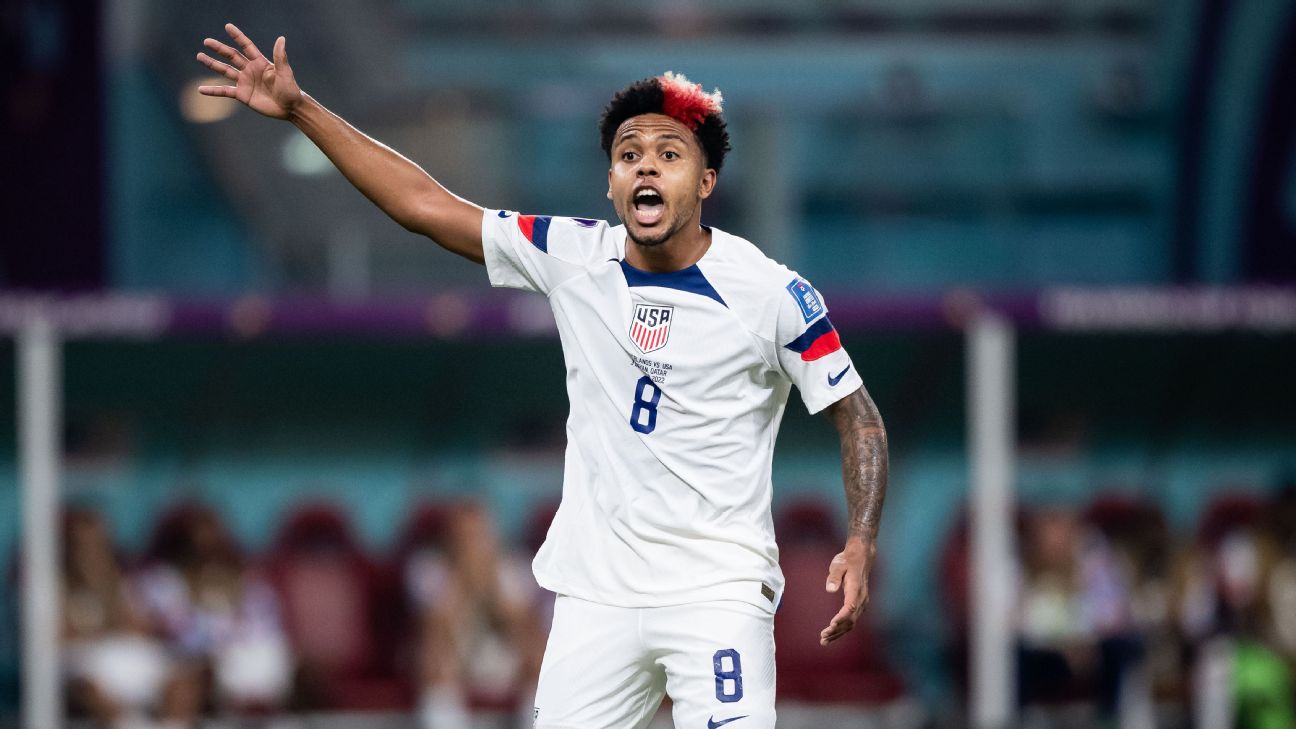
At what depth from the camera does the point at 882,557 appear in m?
11.0

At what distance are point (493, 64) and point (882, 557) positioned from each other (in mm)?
4217

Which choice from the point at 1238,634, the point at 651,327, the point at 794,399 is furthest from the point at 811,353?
the point at 794,399

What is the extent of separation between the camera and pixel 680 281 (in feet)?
14.8

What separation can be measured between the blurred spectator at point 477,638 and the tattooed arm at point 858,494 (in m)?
5.18

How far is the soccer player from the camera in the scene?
4.39 m

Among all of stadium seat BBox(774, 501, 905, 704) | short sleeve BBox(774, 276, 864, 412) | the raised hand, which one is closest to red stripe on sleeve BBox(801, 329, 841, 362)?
short sleeve BBox(774, 276, 864, 412)

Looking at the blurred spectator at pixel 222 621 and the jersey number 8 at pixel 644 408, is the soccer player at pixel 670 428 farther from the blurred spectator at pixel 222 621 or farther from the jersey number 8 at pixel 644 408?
the blurred spectator at pixel 222 621

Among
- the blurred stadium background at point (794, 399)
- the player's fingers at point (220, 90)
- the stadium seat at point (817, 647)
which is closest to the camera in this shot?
the player's fingers at point (220, 90)

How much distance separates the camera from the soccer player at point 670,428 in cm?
439

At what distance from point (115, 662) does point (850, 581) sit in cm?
607

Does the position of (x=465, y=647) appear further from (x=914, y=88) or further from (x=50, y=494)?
(x=914, y=88)

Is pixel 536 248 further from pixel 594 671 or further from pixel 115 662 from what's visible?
pixel 115 662

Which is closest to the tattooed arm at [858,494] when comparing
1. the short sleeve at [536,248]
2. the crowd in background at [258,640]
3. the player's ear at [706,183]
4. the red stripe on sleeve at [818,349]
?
the red stripe on sleeve at [818,349]

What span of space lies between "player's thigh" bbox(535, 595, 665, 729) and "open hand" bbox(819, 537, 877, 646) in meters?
0.48
